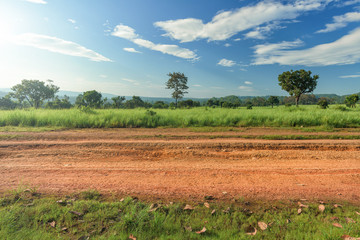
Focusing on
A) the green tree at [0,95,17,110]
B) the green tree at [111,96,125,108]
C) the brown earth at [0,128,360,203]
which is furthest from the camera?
the green tree at [111,96,125,108]

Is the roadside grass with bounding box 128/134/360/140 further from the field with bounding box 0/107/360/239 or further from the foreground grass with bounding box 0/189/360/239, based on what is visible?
the foreground grass with bounding box 0/189/360/239

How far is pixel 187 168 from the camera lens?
4816 millimetres

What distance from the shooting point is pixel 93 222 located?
2.60m

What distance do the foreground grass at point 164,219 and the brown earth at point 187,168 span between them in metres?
0.37

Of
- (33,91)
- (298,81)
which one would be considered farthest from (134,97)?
(298,81)

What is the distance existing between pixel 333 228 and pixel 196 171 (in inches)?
110

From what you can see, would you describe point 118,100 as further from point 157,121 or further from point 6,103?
point 157,121

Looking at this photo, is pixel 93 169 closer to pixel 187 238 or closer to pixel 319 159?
pixel 187 238

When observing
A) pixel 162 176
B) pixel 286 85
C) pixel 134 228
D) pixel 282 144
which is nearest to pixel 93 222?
pixel 134 228

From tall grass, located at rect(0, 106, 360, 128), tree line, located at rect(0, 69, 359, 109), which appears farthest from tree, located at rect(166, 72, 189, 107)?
tall grass, located at rect(0, 106, 360, 128)

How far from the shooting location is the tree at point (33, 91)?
159 ft

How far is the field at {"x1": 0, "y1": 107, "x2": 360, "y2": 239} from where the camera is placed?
8.12ft

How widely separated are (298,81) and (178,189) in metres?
43.1

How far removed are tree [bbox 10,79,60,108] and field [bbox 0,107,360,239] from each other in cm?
5455
